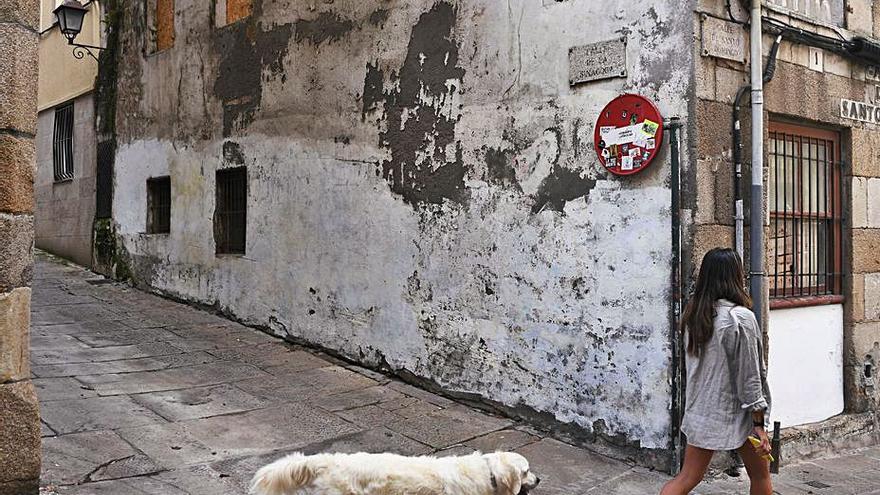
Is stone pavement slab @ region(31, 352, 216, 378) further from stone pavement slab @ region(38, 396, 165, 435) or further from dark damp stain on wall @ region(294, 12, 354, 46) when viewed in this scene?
dark damp stain on wall @ region(294, 12, 354, 46)

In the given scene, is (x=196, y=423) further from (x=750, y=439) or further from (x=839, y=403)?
(x=839, y=403)

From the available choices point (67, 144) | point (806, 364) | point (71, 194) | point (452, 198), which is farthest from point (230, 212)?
point (806, 364)

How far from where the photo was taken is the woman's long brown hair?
14.0 ft

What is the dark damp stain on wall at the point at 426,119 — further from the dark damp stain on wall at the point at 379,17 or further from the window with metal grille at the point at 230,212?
the window with metal grille at the point at 230,212

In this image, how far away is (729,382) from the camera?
4246 mm

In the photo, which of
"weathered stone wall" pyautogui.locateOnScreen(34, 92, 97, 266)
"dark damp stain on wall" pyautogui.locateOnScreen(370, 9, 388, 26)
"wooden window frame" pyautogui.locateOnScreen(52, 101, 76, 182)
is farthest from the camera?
"wooden window frame" pyautogui.locateOnScreen(52, 101, 76, 182)

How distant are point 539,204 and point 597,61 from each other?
117cm

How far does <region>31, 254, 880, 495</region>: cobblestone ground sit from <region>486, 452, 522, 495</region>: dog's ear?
55.5 inches

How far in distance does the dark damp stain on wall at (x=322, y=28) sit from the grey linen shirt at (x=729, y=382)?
5.26 m

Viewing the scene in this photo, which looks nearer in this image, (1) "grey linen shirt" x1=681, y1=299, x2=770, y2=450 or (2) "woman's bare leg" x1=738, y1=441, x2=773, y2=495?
(1) "grey linen shirt" x1=681, y1=299, x2=770, y2=450

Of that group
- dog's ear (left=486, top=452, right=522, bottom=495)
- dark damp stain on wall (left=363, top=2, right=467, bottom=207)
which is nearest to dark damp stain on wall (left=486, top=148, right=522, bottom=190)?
dark damp stain on wall (left=363, top=2, right=467, bottom=207)

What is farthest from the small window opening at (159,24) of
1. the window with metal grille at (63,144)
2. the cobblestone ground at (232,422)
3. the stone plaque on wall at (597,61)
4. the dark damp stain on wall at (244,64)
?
the stone plaque on wall at (597,61)

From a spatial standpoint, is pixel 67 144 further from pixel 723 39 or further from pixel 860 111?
pixel 860 111

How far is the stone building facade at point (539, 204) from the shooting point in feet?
18.3
